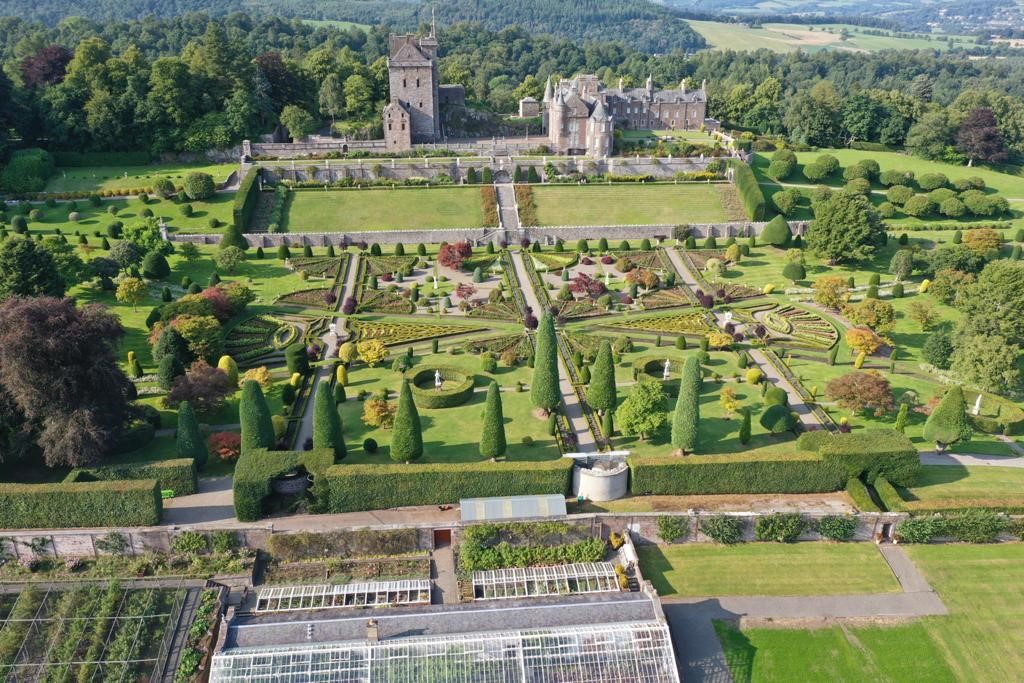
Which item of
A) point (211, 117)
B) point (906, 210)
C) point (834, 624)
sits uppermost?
point (211, 117)

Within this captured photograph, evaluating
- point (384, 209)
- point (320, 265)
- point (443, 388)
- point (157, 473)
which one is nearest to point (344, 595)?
point (157, 473)

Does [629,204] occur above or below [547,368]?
above

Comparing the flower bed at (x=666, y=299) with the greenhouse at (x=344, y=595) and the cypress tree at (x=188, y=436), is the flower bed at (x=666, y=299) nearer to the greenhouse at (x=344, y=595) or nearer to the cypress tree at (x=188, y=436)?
the greenhouse at (x=344, y=595)

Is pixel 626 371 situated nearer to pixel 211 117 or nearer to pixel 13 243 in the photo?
pixel 13 243

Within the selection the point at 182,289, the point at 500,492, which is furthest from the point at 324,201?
the point at 500,492

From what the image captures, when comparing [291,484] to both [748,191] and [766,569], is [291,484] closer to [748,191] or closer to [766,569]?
[766,569]

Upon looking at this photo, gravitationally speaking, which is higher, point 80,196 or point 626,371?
point 80,196

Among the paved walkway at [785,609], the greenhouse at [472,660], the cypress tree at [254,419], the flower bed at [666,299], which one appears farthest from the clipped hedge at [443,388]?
the flower bed at [666,299]

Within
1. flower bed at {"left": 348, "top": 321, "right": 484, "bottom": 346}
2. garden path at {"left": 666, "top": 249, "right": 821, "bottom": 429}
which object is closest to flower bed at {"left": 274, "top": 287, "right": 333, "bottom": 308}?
flower bed at {"left": 348, "top": 321, "right": 484, "bottom": 346}
